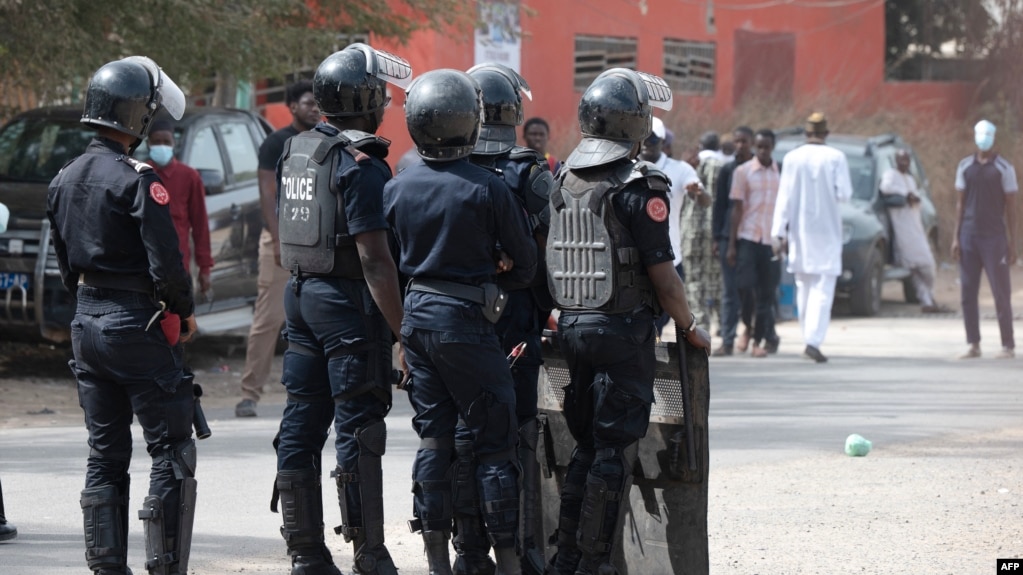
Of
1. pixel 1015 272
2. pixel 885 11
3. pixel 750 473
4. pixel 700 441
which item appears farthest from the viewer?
pixel 885 11

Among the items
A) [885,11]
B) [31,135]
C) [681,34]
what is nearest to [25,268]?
[31,135]

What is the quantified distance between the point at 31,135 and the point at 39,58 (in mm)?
609

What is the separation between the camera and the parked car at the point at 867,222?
16.6 meters

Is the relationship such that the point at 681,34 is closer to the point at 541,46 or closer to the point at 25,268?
the point at 541,46

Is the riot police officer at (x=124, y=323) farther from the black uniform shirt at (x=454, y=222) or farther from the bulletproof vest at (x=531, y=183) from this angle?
the bulletproof vest at (x=531, y=183)

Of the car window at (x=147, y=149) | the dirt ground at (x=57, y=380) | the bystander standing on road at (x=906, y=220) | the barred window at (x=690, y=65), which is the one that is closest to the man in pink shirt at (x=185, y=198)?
the car window at (x=147, y=149)

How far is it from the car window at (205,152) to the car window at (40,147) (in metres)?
0.78

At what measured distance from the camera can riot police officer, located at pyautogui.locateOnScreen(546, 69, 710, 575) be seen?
5188 millimetres

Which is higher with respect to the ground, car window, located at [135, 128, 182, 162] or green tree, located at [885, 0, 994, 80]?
green tree, located at [885, 0, 994, 80]

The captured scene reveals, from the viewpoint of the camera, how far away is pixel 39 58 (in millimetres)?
11523

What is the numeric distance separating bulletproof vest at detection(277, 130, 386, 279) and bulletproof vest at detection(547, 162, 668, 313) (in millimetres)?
779

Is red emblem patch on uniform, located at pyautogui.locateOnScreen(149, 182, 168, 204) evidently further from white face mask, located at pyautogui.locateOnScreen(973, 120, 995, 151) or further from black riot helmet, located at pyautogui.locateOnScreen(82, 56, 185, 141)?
white face mask, located at pyautogui.locateOnScreen(973, 120, 995, 151)

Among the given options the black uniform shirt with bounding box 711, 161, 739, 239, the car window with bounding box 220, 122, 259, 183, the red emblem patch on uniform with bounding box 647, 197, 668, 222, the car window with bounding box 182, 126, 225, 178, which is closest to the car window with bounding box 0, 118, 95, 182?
the car window with bounding box 182, 126, 225, 178

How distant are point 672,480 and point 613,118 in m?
→ 1.33
